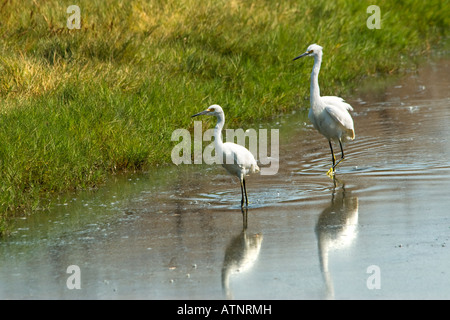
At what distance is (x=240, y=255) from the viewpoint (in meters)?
6.77

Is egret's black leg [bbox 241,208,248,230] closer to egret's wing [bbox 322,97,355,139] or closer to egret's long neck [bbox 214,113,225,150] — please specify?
egret's long neck [bbox 214,113,225,150]

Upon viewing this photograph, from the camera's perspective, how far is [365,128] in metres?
12.5

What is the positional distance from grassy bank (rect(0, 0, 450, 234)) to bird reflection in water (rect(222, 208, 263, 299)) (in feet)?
7.48

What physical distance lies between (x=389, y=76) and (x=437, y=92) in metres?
2.43

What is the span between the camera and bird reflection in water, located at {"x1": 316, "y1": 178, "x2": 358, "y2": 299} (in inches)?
254

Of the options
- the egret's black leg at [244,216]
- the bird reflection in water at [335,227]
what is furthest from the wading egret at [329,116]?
the egret's black leg at [244,216]

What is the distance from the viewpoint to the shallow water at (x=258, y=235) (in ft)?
19.7

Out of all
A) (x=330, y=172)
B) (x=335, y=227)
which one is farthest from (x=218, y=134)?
(x=330, y=172)

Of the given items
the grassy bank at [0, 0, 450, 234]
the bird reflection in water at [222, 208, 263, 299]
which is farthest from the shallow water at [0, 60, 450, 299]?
the grassy bank at [0, 0, 450, 234]

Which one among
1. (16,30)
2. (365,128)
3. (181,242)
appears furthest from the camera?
(16,30)

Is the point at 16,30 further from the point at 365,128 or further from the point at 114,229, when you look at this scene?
the point at 114,229

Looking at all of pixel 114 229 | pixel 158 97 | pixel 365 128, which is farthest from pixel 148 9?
A: pixel 114 229

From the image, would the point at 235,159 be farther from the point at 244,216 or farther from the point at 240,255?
the point at 240,255

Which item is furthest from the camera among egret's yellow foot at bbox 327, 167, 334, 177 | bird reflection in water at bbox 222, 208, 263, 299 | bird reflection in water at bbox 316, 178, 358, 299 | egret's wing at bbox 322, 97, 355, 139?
egret's wing at bbox 322, 97, 355, 139
